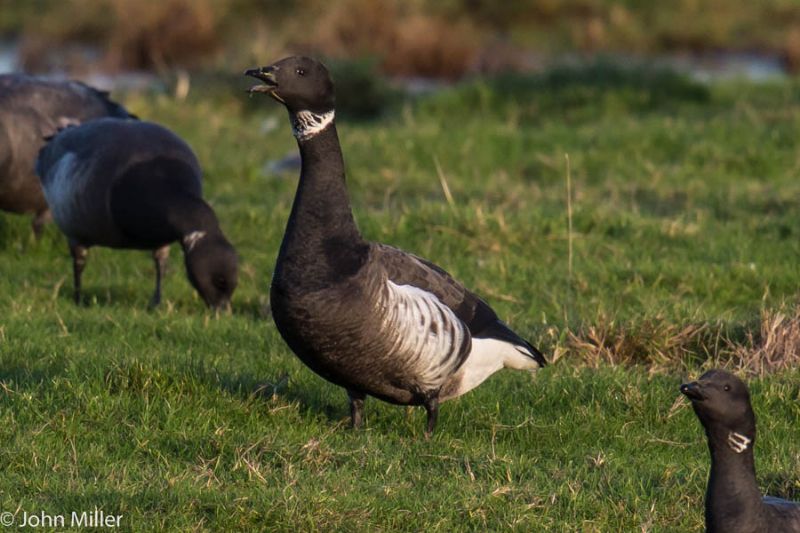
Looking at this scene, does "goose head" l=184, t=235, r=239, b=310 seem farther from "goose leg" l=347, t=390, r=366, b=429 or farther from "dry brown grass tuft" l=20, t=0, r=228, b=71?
"dry brown grass tuft" l=20, t=0, r=228, b=71

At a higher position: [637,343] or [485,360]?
[485,360]

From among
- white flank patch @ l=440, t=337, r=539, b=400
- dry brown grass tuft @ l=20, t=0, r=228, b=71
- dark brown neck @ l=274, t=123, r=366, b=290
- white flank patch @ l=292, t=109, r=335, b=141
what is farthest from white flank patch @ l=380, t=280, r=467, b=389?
dry brown grass tuft @ l=20, t=0, r=228, b=71

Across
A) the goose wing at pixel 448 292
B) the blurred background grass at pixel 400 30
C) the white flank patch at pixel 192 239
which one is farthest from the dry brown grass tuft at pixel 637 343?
the blurred background grass at pixel 400 30

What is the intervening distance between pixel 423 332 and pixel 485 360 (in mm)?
538

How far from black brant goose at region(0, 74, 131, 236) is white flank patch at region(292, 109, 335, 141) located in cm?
503

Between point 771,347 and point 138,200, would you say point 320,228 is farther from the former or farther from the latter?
point 138,200

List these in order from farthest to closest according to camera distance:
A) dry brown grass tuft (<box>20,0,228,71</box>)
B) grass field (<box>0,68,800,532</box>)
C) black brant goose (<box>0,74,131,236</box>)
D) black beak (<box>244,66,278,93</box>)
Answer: dry brown grass tuft (<box>20,0,228,71</box>) < black brant goose (<box>0,74,131,236</box>) < black beak (<box>244,66,278,93</box>) < grass field (<box>0,68,800,532</box>)

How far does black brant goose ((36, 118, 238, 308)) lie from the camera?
9.52 m

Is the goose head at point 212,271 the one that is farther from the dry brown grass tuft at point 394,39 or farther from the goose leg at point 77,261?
the dry brown grass tuft at point 394,39

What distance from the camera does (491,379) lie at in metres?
7.71

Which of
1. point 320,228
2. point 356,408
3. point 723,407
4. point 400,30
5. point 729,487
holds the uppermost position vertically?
point 320,228

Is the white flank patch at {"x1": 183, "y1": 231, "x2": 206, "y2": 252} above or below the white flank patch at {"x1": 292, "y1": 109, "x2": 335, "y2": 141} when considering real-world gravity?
below

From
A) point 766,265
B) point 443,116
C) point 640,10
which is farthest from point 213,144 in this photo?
point 640,10

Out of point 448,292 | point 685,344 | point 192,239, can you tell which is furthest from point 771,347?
point 192,239
